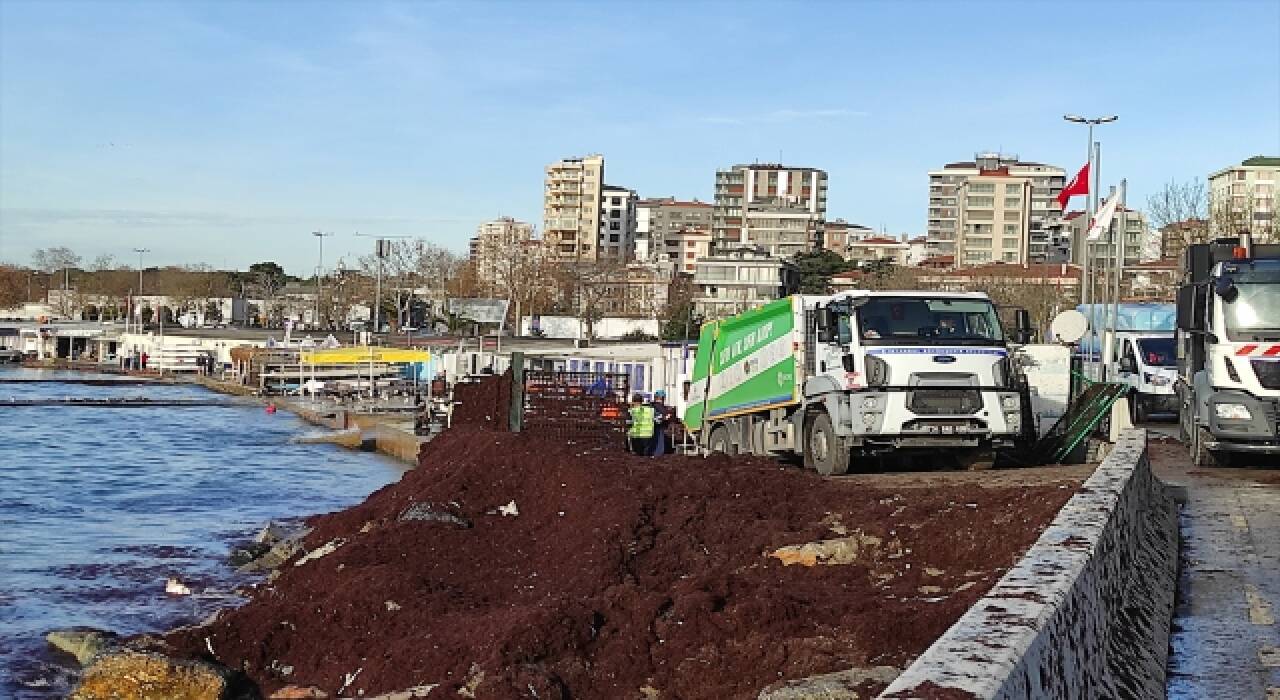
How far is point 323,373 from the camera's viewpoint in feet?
264

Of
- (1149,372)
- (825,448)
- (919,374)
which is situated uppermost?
(919,374)

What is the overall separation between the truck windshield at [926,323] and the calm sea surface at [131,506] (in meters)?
9.09

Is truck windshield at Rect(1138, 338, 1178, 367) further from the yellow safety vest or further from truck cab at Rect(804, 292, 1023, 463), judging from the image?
truck cab at Rect(804, 292, 1023, 463)

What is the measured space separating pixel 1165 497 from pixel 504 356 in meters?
44.9

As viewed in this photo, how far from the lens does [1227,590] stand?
10727 mm

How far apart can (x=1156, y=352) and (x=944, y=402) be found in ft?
68.3

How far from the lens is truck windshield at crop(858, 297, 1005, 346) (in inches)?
733

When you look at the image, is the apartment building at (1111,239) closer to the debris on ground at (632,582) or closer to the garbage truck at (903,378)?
the garbage truck at (903,378)

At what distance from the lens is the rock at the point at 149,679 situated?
12367 millimetres

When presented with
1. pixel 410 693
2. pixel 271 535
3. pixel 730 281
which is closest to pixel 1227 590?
pixel 410 693

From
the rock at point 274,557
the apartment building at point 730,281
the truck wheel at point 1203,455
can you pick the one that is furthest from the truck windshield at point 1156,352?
the apartment building at point 730,281

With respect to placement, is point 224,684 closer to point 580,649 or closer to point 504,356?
point 580,649

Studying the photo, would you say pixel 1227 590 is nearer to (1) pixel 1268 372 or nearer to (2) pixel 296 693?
(2) pixel 296 693

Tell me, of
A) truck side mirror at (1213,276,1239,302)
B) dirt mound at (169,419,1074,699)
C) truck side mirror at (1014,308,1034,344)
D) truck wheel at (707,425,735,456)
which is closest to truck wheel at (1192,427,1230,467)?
truck side mirror at (1213,276,1239,302)
